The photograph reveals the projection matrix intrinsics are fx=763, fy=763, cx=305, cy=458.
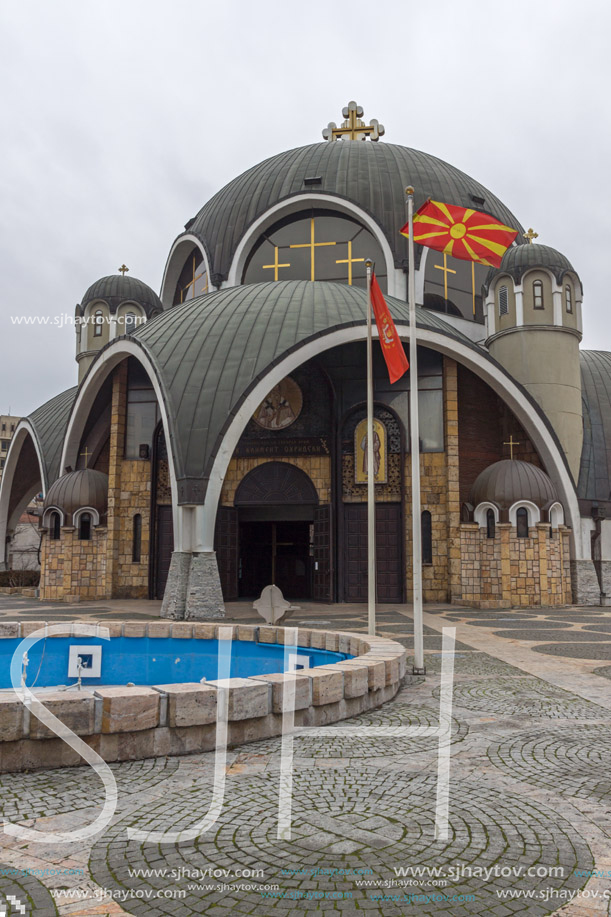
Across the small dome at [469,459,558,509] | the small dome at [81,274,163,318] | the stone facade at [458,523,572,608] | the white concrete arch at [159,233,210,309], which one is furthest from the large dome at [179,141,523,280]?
the stone facade at [458,523,572,608]

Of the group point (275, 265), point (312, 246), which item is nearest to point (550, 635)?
point (312, 246)

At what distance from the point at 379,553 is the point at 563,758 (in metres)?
17.0

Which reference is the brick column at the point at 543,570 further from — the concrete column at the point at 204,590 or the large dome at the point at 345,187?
the large dome at the point at 345,187

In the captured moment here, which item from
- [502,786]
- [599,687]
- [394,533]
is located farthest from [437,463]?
[502,786]

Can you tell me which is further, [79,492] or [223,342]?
[79,492]

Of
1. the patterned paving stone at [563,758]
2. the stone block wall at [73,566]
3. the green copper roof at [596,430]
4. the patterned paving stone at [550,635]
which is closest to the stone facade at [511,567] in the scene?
the green copper roof at [596,430]

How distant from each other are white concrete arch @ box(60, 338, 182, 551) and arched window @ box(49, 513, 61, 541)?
7.67ft

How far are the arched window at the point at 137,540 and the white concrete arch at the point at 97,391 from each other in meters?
3.51

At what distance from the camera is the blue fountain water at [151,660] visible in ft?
34.2

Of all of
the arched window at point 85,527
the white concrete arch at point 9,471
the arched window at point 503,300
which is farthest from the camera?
the white concrete arch at point 9,471

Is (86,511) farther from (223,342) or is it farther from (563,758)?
(563,758)

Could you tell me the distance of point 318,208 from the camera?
91.6ft

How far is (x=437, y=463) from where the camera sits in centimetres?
2294

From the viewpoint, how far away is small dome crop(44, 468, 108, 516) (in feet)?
77.3
